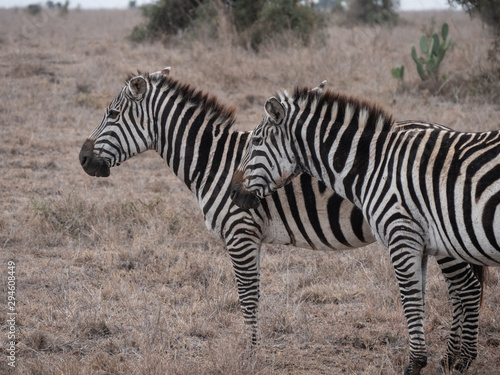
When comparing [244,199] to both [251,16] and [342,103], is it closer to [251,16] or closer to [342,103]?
[342,103]

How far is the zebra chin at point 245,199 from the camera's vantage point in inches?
159

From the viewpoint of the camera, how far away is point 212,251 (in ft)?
20.7

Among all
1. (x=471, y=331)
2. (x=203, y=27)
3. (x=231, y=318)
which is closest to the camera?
(x=471, y=331)

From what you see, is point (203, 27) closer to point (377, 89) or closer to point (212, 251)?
point (377, 89)

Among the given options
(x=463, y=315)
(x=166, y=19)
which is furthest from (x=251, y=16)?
(x=463, y=315)

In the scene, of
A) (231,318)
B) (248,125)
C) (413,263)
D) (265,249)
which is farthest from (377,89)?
(413,263)

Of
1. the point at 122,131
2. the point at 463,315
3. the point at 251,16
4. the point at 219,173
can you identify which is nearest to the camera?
the point at 463,315

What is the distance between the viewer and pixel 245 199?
4043 mm

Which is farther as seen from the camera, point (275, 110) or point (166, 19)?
point (166, 19)

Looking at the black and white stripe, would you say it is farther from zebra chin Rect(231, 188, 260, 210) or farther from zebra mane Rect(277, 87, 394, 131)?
zebra mane Rect(277, 87, 394, 131)

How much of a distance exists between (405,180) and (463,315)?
53.4 inches

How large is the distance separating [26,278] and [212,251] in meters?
1.87

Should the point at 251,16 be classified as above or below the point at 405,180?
above

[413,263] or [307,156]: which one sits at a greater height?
[307,156]
